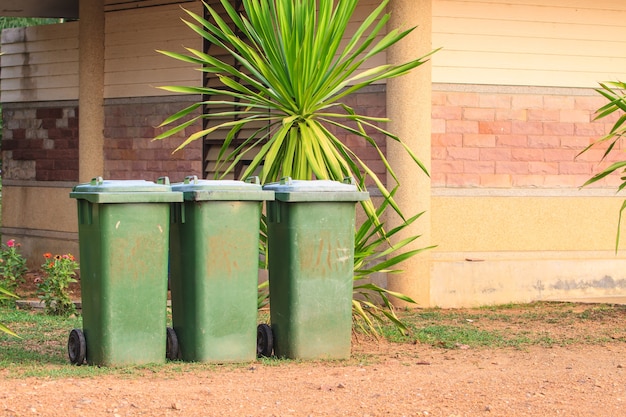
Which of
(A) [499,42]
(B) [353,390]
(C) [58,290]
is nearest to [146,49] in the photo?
(C) [58,290]

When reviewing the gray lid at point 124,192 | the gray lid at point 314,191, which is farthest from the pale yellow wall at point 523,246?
the gray lid at point 124,192

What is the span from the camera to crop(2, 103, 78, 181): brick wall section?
48.5 ft

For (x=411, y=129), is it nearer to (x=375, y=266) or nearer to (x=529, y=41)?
(x=529, y=41)

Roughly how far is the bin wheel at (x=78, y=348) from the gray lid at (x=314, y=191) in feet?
5.50

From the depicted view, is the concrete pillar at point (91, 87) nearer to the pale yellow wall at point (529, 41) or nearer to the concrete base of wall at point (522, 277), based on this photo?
the pale yellow wall at point (529, 41)

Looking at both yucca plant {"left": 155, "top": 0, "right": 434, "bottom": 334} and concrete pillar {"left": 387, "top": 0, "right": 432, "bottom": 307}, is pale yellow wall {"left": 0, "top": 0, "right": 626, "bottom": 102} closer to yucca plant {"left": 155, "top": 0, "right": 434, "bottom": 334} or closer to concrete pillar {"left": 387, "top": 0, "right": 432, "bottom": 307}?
concrete pillar {"left": 387, "top": 0, "right": 432, "bottom": 307}

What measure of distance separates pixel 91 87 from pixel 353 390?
8245 mm

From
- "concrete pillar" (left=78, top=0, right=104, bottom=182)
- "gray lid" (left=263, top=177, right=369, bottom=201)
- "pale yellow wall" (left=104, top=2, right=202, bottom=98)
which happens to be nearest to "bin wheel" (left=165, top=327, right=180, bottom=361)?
"gray lid" (left=263, top=177, right=369, bottom=201)

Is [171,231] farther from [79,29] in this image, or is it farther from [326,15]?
[79,29]

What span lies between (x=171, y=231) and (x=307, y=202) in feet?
3.24

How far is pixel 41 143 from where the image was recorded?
15.2 m

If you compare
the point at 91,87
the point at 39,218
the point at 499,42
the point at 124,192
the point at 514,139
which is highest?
the point at 499,42

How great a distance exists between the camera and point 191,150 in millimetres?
13078

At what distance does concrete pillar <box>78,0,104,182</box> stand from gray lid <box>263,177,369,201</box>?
6.33 m
